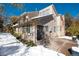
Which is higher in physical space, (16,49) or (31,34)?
(31,34)

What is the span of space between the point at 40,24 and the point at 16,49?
496 mm

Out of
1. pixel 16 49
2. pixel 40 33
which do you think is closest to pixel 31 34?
pixel 40 33

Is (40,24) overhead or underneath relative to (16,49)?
overhead

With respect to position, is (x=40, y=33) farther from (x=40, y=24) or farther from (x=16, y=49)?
(x=16, y=49)

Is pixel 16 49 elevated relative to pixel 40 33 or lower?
lower

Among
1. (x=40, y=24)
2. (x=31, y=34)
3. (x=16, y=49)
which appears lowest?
(x=16, y=49)

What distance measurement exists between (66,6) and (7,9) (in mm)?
839

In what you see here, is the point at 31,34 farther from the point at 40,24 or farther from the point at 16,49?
the point at 16,49

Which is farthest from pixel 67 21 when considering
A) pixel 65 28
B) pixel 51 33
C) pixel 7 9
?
pixel 7 9

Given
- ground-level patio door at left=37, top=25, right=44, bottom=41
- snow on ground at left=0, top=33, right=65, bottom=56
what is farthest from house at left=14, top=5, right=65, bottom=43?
snow on ground at left=0, top=33, right=65, bottom=56

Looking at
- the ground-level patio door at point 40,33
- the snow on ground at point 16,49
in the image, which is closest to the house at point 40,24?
the ground-level patio door at point 40,33

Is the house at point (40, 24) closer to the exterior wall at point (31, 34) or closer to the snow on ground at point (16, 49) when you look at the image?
the exterior wall at point (31, 34)

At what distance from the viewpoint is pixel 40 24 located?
298 centimetres

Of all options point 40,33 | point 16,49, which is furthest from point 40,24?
point 16,49
